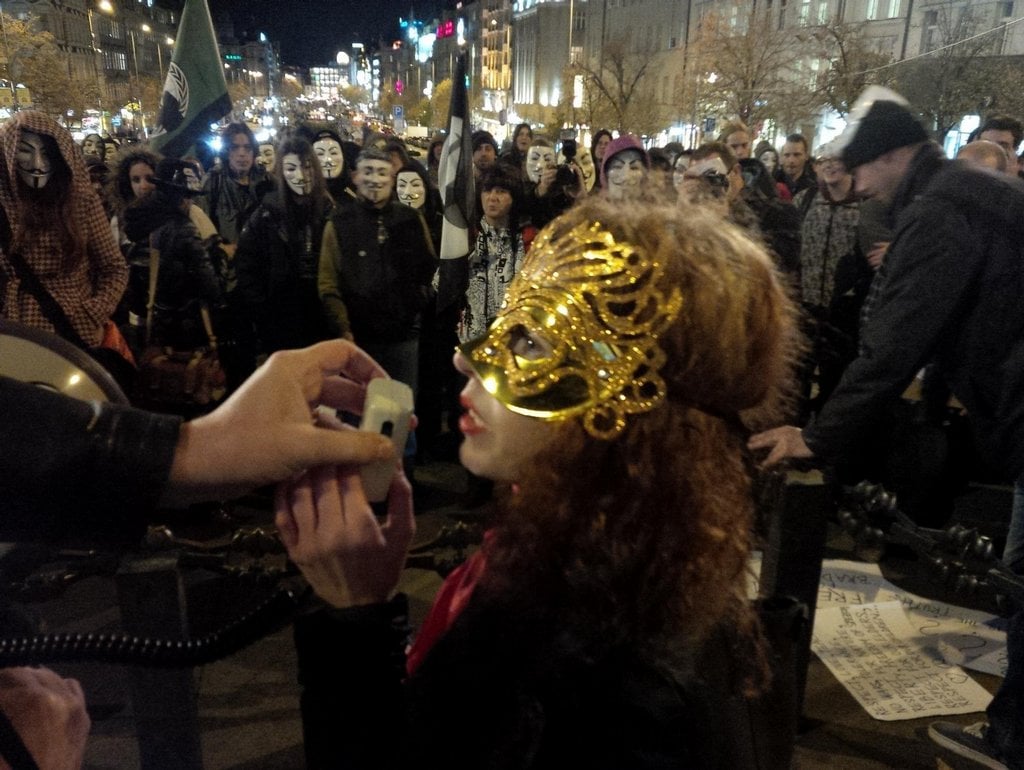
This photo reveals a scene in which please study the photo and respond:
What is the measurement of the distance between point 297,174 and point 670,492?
16.9 feet

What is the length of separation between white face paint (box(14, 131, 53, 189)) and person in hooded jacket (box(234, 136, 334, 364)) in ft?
4.94

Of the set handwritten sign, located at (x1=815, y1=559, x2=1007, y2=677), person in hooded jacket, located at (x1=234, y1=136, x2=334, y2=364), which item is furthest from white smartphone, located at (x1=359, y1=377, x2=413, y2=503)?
person in hooded jacket, located at (x1=234, y1=136, x2=334, y2=364)

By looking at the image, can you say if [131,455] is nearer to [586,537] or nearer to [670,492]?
[586,537]

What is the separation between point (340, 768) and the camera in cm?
114

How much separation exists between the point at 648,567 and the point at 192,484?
0.70 m

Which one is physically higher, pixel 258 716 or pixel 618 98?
pixel 618 98

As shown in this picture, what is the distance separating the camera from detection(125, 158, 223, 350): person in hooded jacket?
15.5 feet

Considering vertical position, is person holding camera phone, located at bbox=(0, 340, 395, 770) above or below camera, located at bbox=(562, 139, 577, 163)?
below

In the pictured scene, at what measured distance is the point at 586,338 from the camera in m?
1.35

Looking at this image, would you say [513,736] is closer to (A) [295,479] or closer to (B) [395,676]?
(B) [395,676]

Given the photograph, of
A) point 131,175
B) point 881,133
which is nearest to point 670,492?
point 881,133

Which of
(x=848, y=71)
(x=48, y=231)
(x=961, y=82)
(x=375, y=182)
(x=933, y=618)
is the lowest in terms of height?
(x=933, y=618)

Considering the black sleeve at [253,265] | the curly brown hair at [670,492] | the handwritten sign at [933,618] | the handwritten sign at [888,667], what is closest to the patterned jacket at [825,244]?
the handwritten sign at [933,618]

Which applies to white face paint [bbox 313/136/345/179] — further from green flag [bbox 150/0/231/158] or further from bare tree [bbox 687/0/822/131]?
bare tree [bbox 687/0/822/131]
